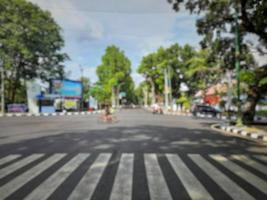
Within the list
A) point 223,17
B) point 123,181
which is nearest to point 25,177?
point 123,181

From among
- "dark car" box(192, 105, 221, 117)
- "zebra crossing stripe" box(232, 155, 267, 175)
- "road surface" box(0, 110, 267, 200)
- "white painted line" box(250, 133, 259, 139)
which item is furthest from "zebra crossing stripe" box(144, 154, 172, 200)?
"dark car" box(192, 105, 221, 117)

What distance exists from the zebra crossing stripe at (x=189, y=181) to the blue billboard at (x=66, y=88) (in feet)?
157

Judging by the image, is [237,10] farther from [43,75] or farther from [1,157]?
[43,75]

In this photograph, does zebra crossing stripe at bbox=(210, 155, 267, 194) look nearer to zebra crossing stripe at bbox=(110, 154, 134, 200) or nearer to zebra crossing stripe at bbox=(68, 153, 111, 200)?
zebra crossing stripe at bbox=(110, 154, 134, 200)

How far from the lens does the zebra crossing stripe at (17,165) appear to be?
7080 mm

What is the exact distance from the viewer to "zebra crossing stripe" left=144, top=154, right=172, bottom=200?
207 inches

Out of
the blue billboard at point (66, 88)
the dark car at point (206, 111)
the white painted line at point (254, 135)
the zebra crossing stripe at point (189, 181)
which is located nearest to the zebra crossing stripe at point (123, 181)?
the zebra crossing stripe at point (189, 181)

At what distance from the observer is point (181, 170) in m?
7.24

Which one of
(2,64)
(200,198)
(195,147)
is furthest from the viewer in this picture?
(2,64)

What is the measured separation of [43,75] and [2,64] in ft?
23.9

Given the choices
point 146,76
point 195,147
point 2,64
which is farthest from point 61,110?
point 195,147

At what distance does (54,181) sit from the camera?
619 cm

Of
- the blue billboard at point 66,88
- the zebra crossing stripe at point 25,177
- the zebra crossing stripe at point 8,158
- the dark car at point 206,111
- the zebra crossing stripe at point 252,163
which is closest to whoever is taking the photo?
the zebra crossing stripe at point 25,177

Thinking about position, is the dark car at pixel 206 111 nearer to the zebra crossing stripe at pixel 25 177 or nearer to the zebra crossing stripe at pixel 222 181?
the zebra crossing stripe at pixel 222 181
